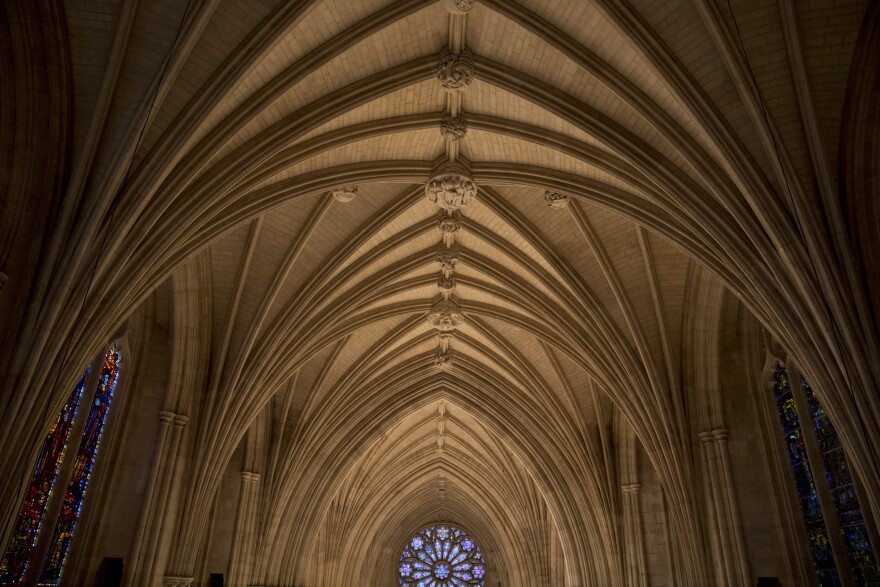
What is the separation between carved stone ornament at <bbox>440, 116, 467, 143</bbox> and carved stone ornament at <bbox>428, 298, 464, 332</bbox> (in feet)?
22.6

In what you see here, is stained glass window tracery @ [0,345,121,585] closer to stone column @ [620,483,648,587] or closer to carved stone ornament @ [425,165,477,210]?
carved stone ornament @ [425,165,477,210]

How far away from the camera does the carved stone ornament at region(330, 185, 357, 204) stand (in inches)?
543

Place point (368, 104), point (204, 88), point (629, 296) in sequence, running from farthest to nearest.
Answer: point (629, 296), point (368, 104), point (204, 88)

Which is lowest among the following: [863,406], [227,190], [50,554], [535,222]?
[50,554]

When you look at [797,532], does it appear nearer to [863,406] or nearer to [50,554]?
[863,406]

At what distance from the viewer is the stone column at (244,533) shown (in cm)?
1836

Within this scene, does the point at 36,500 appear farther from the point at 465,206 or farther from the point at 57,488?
the point at 465,206

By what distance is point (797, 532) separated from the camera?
481 inches

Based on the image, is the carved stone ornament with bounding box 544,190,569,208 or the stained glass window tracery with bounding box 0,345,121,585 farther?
the carved stone ornament with bounding box 544,190,569,208

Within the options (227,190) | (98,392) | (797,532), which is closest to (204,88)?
(227,190)

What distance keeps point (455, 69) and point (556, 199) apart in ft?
12.2

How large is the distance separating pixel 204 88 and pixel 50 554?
324 inches

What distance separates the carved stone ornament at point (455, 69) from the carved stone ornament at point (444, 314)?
8.18 m

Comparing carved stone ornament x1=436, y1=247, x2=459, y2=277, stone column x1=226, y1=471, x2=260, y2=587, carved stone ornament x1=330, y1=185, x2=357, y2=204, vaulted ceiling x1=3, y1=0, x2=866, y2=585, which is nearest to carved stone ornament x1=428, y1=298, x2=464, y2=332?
vaulted ceiling x1=3, y1=0, x2=866, y2=585
